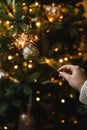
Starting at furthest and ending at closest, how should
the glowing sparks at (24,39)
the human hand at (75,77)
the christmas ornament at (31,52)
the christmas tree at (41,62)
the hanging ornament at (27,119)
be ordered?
1. the hanging ornament at (27,119)
2. the christmas tree at (41,62)
3. the christmas ornament at (31,52)
4. the glowing sparks at (24,39)
5. the human hand at (75,77)

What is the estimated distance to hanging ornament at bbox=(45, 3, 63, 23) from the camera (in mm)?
1976

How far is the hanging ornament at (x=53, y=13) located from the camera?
1.98 meters

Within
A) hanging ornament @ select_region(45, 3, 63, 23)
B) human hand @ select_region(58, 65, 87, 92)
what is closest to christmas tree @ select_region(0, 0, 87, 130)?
hanging ornament @ select_region(45, 3, 63, 23)

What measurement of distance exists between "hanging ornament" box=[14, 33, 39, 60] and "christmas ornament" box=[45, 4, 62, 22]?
0.32m

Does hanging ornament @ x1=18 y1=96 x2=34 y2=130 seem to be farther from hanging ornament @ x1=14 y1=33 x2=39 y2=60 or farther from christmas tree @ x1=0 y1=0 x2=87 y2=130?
hanging ornament @ x1=14 y1=33 x2=39 y2=60

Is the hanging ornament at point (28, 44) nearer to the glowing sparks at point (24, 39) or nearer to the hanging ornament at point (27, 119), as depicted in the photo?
the glowing sparks at point (24, 39)

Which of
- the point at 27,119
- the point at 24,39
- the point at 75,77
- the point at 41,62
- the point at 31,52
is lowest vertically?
the point at 27,119

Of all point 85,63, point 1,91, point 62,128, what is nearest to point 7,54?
point 1,91

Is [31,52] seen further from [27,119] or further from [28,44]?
[27,119]

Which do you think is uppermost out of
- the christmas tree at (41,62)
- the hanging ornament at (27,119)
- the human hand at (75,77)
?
the human hand at (75,77)

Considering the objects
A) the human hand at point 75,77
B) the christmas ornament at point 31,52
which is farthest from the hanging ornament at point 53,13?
the human hand at point 75,77

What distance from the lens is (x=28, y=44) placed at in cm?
162

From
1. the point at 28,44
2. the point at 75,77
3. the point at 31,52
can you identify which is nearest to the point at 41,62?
the point at 31,52

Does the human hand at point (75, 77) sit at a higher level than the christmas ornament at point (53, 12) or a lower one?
higher
